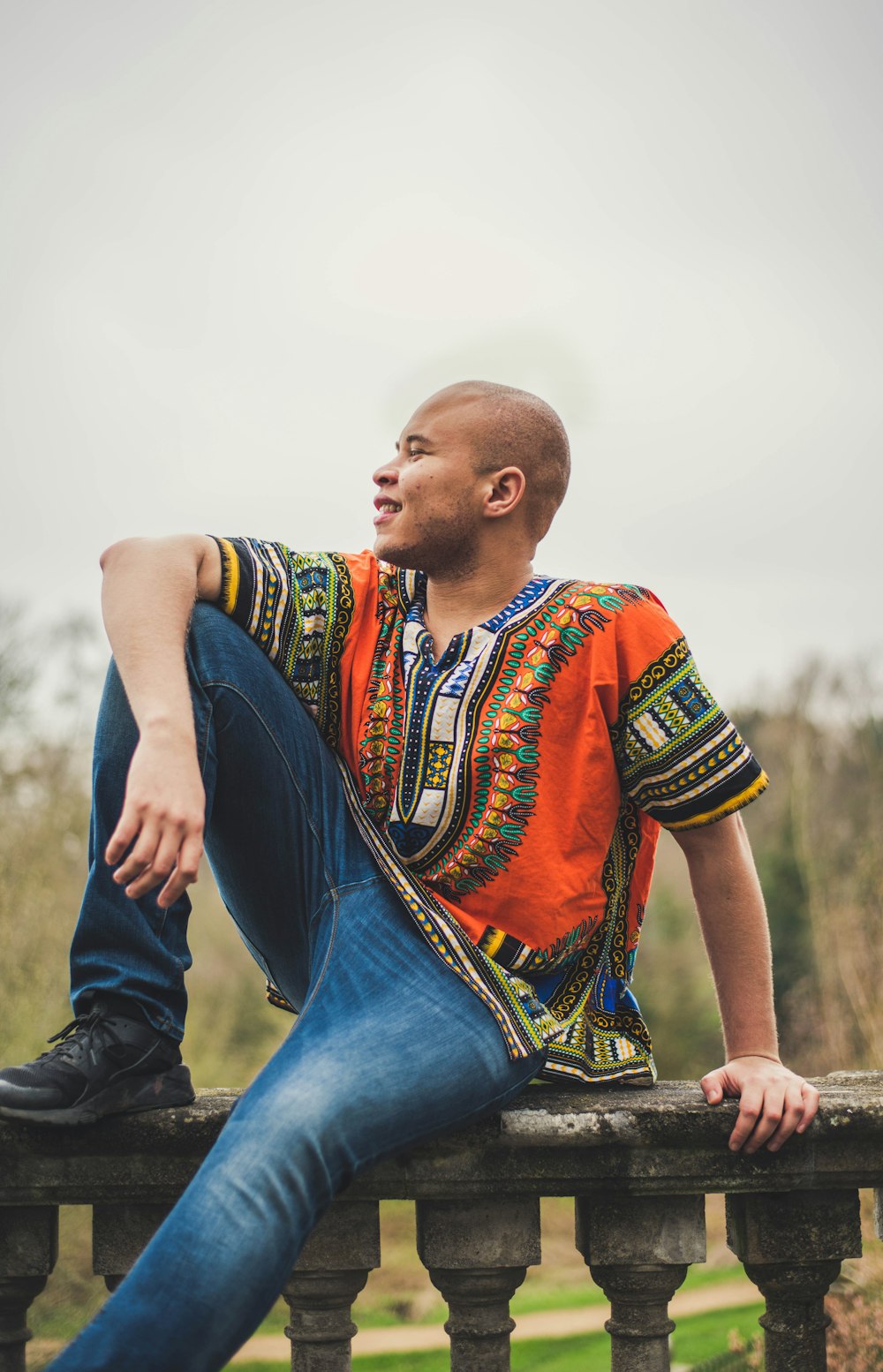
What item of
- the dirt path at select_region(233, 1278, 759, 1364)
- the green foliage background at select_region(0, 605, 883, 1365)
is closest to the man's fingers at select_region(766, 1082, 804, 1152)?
the green foliage background at select_region(0, 605, 883, 1365)

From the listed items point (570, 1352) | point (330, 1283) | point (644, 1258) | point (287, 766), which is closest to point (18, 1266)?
point (330, 1283)

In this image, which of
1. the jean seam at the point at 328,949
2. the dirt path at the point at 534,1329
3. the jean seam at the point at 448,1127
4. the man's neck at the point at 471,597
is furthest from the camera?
the dirt path at the point at 534,1329

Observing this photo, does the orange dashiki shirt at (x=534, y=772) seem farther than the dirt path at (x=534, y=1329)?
No

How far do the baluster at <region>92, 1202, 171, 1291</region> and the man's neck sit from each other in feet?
3.94

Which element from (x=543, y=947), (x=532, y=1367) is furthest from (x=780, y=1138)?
(x=532, y=1367)

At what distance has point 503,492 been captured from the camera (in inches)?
104

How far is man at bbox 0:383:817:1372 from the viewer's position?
1.95 metres

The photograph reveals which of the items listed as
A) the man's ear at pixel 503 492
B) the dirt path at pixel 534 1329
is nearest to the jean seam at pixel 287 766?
the man's ear at pixel 503 492

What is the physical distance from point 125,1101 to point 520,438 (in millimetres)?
1550

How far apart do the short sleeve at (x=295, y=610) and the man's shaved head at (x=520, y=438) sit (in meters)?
0.43

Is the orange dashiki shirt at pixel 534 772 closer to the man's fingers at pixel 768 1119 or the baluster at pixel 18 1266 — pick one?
the man's fingers at pixel 768 1119

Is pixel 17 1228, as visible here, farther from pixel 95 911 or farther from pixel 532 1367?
pixel 532 1367

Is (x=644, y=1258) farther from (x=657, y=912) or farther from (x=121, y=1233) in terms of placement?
(x=657, y=912)

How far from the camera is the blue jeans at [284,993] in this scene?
5.16 feet
